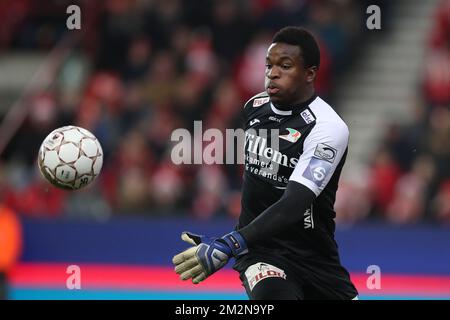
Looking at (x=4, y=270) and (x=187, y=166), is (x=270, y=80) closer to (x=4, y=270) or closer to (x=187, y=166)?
(x=4, y=270)

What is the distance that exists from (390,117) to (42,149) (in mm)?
8446

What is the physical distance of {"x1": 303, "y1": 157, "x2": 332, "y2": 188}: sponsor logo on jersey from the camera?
A: 6.32m

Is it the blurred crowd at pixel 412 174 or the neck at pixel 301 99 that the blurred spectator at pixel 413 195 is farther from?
the neck at pixel 301 99

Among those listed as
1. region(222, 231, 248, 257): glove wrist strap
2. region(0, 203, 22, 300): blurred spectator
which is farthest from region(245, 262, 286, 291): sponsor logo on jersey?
region(0, 203, 22, 300): blurred spectator

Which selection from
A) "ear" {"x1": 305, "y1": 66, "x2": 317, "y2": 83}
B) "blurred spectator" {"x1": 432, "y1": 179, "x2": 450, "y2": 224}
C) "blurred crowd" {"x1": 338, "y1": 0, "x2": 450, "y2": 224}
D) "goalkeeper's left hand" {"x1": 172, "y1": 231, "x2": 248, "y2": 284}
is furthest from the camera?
"blurred crowd" {"x1": 338, "y1": 0, "x2": 450, "y2": 224}

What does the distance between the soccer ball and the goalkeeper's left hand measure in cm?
140

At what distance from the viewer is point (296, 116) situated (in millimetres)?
6629

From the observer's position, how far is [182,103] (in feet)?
47.2

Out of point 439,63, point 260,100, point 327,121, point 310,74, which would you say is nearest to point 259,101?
point 260,100

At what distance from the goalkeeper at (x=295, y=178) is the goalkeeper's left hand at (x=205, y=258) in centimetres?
28

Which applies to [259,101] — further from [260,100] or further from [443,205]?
→ [443,205]

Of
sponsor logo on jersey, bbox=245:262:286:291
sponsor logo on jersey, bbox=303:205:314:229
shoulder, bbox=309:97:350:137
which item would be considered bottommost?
sponsor logo on jersey, bbox=245:262:286:291

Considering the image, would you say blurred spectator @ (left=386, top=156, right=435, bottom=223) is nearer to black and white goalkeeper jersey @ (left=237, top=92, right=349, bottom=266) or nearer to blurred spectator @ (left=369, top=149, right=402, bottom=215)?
blurred spectator @ (left=369, top=149, right=402, bottom=215)
